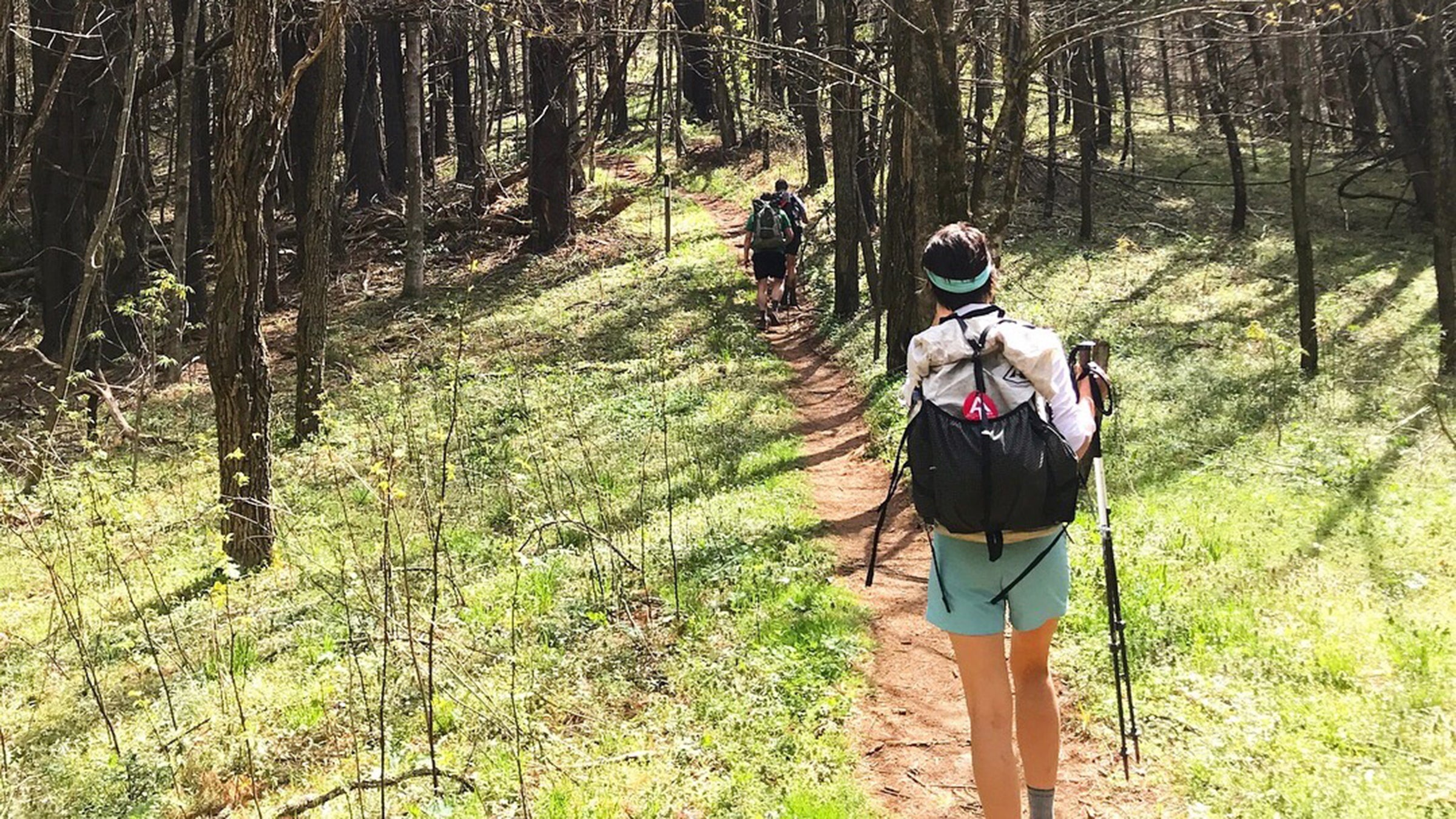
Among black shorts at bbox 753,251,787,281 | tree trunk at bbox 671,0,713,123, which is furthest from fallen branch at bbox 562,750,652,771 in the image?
tree trunk at bbox 671,0,713,123

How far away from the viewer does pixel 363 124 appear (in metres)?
24.8

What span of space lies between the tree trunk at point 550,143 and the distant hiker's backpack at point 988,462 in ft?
58.7

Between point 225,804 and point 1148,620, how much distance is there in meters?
4.77

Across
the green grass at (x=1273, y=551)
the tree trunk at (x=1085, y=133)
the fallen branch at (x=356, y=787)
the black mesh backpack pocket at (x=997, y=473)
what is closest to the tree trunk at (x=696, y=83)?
the tree trunk at (x=1085, y=133)

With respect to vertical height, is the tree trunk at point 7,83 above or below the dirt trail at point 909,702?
above

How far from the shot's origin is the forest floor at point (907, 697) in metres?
4.24

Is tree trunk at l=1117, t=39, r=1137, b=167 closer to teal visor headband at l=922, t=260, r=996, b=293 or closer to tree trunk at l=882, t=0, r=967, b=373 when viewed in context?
tree trunk at l=882, t=0, r=967, b=373

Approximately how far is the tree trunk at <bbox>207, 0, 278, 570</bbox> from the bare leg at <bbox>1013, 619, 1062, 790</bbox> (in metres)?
5.85

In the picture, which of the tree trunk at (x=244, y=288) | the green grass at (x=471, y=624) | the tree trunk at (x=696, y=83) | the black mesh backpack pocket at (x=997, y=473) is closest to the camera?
the black mesh backpack pocket at (x=997, y=473)

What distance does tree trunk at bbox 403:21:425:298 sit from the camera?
706 inches

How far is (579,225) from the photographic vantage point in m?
23.8

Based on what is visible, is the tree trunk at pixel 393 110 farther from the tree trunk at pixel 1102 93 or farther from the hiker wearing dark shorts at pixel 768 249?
the tree trunk at pixel 1102 93

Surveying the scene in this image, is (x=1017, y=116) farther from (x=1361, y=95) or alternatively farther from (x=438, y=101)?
(x=438, y=101)

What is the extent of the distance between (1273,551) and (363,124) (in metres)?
23.6
